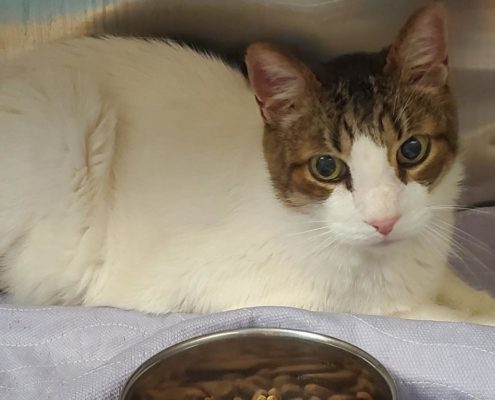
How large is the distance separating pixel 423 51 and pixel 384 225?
12.5 inches

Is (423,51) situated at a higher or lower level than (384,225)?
higher

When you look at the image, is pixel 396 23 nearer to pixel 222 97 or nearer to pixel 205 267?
pixel 222 97

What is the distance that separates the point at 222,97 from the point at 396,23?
1.74 ft

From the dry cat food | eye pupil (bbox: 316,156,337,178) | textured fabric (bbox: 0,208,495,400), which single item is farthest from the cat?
the dry cat food

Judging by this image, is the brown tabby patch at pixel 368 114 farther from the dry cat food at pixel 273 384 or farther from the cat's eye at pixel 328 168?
the dry cat food at pixel 273 384

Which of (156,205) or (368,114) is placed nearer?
(368,114)

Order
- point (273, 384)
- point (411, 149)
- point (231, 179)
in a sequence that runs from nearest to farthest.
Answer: point (273, 384)
point (411, 149)
point (231, 179)

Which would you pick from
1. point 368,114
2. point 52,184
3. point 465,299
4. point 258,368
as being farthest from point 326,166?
point 52,184

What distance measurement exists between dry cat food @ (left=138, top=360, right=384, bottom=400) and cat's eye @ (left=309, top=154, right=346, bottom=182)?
1.05ft

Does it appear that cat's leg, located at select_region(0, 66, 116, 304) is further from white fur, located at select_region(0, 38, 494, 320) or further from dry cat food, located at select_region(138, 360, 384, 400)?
dry cat food, located at select_region(138, 360, 384, 400)

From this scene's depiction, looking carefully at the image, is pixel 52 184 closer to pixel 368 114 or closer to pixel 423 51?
pixel 368 114

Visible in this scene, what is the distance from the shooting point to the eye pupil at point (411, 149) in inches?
55.8

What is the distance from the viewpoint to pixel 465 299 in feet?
5.51

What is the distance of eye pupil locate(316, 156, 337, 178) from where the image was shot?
4.70 ft
